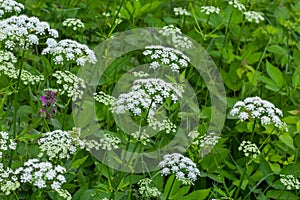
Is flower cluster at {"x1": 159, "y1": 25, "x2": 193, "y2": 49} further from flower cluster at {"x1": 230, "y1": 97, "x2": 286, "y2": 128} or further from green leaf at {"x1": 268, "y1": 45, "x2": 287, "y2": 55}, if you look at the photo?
green leaf at {"x1": 268, "y1": 45, "x2": 287, "y2": 55}

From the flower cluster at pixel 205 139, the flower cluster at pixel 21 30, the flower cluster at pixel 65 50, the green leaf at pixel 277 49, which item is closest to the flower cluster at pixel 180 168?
the flower cluster at pixel 205 139

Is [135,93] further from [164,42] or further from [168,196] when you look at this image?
[164,42]

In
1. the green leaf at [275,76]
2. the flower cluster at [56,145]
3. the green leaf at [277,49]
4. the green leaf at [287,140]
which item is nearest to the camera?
the flower cluster at [56,145]

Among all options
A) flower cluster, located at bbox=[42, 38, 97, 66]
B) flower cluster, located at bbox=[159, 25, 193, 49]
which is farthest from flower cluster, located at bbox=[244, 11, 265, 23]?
flower cluster, located at bbox=[42, 38, 97, 66]

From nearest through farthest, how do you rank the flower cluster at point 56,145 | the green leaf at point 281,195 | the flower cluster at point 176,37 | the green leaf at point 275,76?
the flower cluster at point 56,145 < the green leaf at point 281,195 < the flower cluster at point 176,37 < the green leaf at point 275,76

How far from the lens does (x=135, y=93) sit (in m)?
2.30

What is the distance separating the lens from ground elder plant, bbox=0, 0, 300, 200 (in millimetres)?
2340

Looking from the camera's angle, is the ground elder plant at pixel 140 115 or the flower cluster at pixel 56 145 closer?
the flower cluster at pixel 56 145

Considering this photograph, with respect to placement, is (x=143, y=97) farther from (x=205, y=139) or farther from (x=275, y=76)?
(x=275, y=76)

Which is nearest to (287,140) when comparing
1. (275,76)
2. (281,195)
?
(281,195)

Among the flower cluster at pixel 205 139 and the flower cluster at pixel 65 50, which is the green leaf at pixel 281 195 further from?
the flower cluster at pixel 65 50

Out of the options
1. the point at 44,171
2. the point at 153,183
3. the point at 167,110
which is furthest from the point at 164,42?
the point at 44,171

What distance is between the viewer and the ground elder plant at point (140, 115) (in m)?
2.34

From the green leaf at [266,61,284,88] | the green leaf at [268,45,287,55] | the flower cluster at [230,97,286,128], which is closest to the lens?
the flower cluster at [230,97,286,128]
